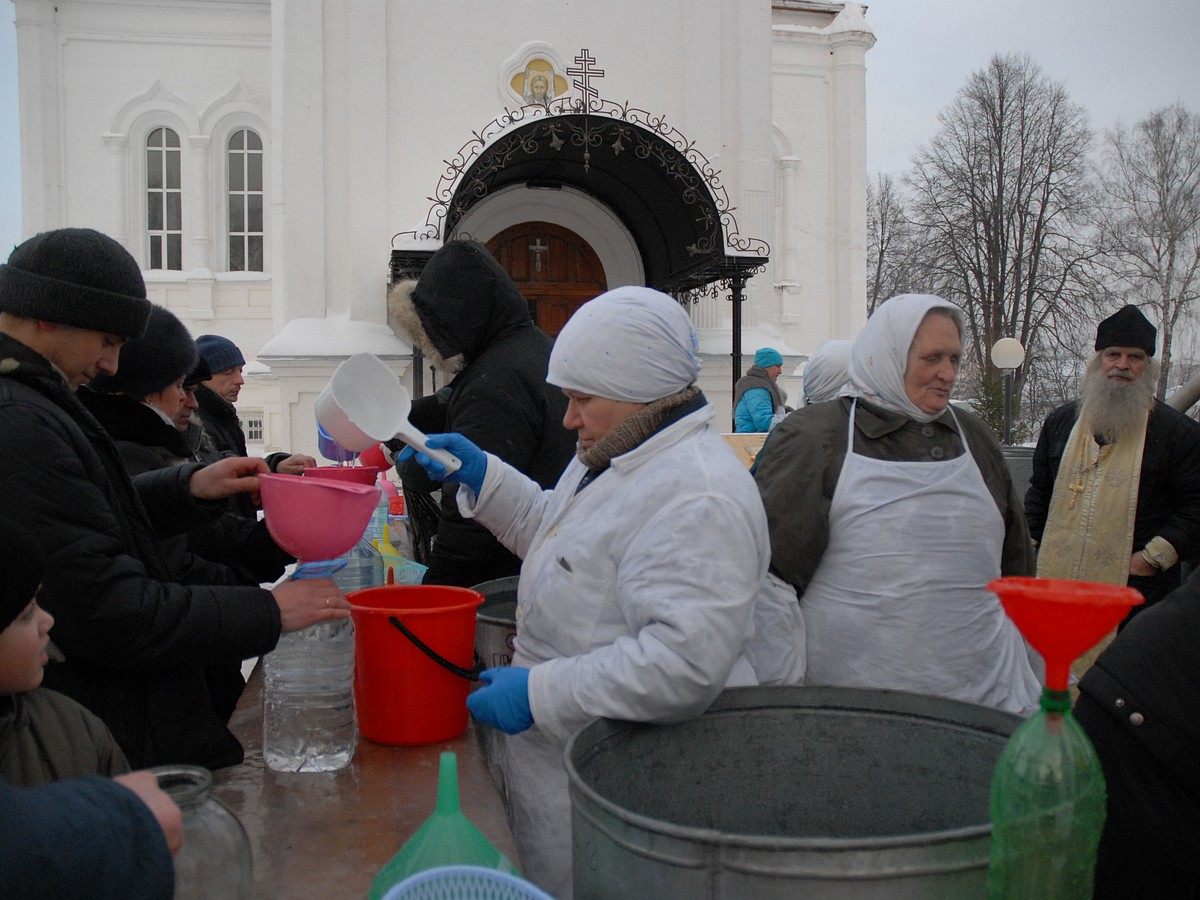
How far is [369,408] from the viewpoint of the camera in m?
2.69

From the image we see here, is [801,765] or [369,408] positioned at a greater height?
[369,408]

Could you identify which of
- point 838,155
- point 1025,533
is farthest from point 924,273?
point 1025,533

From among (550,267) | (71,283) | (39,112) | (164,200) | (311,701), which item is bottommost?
(311,701)

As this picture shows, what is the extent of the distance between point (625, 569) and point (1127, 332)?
12.2 feet

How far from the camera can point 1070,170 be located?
Result: 2650cm

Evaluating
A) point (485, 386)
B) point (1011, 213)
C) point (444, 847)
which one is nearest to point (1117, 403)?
point (485, 386)

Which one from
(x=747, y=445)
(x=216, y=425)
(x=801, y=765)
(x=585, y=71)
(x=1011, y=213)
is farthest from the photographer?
(x=1011, y=213)

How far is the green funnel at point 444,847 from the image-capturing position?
1312 millimetres

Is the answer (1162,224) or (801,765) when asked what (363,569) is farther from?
(1162,224)

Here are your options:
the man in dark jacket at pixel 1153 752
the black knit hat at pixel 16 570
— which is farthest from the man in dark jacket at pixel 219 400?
the man in dark jacket at pixel 1153 752

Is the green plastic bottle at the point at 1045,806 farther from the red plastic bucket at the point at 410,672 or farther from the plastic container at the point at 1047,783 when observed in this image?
the red plastic bucket at the point at 410,672

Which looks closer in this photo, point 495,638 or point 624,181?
point 495,638

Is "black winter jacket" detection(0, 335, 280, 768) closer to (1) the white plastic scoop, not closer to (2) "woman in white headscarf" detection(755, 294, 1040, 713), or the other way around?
(1) the white plastic scoop

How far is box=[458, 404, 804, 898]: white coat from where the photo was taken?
5.34 feet
